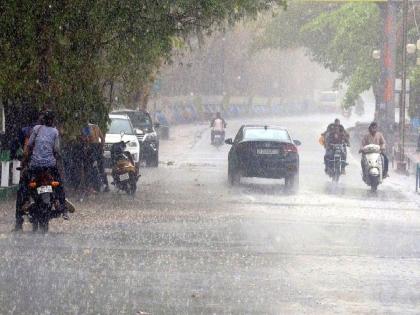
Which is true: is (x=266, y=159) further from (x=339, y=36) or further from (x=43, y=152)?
(x=339, y=36)

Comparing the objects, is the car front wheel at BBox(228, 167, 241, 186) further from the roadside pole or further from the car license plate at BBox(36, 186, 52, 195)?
the roadside pole

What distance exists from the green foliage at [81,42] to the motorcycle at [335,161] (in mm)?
7363

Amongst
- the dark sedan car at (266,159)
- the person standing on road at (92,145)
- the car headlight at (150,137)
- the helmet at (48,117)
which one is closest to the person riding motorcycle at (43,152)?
the helmet at (48,117)

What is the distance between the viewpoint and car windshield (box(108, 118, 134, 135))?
118 ft

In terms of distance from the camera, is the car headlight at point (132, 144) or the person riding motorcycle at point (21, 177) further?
the car headlight at point (132, 144)

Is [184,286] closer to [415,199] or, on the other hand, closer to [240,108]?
[415,199]

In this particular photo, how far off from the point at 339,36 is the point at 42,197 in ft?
159

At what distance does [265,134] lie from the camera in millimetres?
31938

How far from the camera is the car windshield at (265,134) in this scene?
31.6 meters

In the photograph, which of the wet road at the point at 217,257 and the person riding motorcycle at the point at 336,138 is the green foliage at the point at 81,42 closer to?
the wet road at the point at 217,257

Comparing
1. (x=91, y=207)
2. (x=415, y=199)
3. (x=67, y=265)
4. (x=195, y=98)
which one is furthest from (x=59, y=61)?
(x=195, y=98)

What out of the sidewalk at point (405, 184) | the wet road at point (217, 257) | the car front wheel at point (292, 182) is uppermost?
the wet road at point (217, 257)

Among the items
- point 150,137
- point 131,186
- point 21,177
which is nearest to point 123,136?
point 150,137

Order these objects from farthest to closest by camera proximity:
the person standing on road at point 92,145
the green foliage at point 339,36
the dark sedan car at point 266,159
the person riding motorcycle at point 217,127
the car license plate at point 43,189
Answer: the green foliage at point 339,36 → the person riding motorcycle at point 217,127 → the dark sedan car at point 266,159 → the person standing on road at point 92,145 → the car license plate at point 43,189
